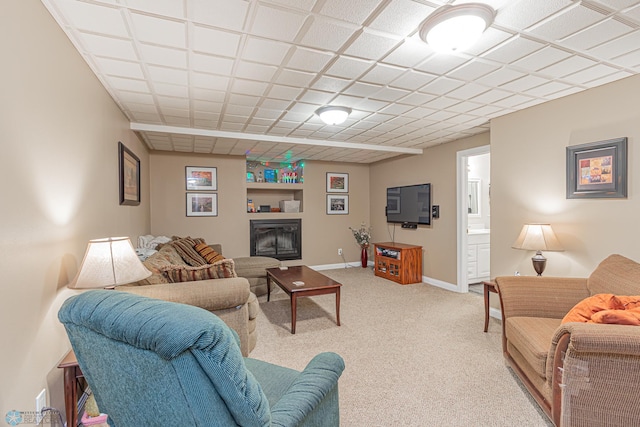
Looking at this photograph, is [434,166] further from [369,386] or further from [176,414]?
[176,414]

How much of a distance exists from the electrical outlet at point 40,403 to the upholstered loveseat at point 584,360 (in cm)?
245

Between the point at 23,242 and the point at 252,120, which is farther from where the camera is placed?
the point at 252,120

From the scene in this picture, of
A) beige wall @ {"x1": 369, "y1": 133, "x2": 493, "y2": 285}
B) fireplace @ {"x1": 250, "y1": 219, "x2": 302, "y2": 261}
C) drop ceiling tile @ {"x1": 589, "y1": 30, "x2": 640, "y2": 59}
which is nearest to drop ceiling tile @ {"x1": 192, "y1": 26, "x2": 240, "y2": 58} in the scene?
drop ceiling tile @ {"x1": 589, "y1": 30, "x2": 640, "y2": 59}

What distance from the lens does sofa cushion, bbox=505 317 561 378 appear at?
1.81m

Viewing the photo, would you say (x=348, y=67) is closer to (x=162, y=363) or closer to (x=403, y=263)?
(x=162, y=363)

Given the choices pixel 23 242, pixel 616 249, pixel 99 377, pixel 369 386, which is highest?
pixel 23 242

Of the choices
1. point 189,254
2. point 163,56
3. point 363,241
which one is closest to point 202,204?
point 189,254

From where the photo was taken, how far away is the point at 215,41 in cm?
188

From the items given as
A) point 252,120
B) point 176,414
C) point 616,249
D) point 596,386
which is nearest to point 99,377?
point 176,414

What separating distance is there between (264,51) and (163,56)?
672 millimetres

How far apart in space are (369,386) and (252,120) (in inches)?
114

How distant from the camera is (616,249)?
2566 millimetres

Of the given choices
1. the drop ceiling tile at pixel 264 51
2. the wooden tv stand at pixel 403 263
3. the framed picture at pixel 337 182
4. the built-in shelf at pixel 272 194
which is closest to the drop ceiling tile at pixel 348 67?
the drop ceiling tile at pixel 264 51

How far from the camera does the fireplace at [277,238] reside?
5.94 m
